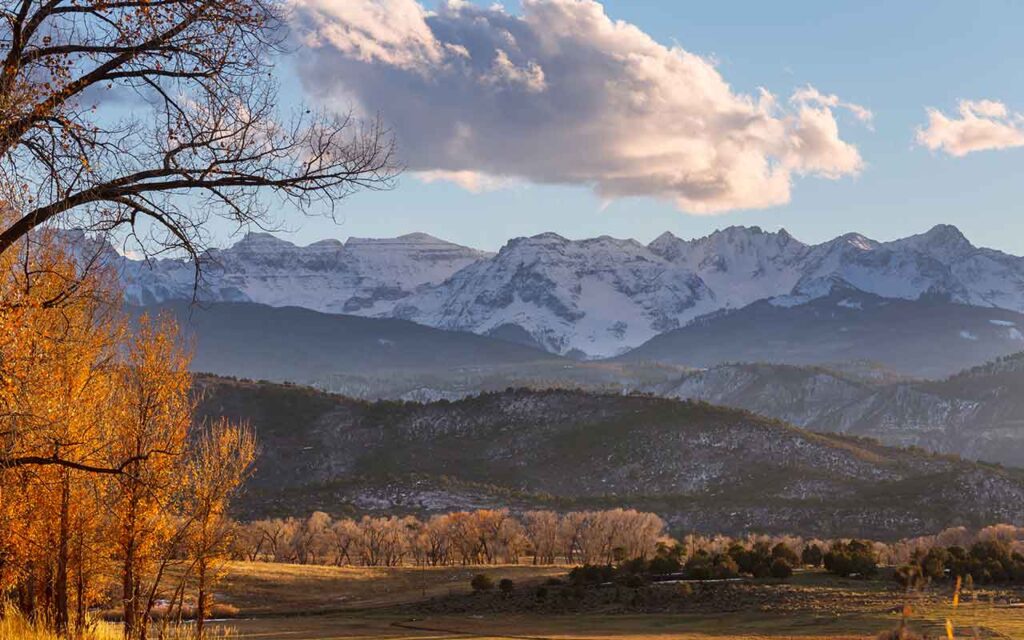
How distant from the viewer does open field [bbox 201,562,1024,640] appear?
4003 centimetres

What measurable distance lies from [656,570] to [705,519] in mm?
A: 59414

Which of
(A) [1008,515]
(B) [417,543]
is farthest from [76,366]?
(A) [1008,515]

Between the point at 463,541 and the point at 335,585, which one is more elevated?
the point at 463,541

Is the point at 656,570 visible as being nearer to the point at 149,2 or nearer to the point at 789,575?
the point at 789,575

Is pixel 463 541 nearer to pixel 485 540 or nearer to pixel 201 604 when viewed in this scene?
pixel 485 540

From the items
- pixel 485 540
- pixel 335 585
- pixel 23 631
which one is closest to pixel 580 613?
pixel 335 585

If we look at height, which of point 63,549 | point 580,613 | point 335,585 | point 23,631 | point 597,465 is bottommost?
point 335,585

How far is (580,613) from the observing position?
52750 mm

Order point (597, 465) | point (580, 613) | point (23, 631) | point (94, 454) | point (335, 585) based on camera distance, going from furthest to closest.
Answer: point (597, 465) → point (335, 585) → point (580, 613) → point (94, 454) → point (23, 631)

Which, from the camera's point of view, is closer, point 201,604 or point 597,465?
point 201,604

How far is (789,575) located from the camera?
56469 millimetres

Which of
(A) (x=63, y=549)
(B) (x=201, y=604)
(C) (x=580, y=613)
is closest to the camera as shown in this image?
(A) (x=63, y=549)

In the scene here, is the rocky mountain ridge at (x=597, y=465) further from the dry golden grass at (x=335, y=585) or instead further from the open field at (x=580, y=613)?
the open field at (x=580, y=613)

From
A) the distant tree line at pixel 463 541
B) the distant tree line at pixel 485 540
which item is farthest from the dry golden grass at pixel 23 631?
the distant tree line at pixel 463 541
